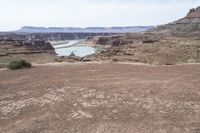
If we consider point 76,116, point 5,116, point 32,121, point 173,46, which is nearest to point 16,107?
point 5,116

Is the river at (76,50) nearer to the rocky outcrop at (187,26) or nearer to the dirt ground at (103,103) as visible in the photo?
the rocky outcrop at (187,26)

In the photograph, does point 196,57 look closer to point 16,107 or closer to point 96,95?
point 96,95

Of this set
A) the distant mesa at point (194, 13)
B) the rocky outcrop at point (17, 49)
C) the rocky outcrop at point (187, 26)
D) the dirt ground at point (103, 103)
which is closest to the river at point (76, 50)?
the rocky outcrop at point (17, 49)

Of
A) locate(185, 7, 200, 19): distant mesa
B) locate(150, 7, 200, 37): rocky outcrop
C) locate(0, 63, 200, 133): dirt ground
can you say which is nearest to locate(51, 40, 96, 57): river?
locate(150, 7, 200, 37): rocky outcrop

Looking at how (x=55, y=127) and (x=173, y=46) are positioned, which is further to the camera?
(x=173, y=46)

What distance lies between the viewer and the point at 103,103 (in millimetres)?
13711

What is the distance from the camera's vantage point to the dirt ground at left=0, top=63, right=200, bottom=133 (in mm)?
11117

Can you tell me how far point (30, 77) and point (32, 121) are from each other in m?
9.67

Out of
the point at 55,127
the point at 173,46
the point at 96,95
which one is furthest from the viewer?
the point at 173,46

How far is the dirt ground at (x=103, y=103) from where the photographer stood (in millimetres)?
11117

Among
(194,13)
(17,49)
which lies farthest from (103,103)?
(194,13)

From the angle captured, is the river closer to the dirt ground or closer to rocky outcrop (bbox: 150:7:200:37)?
rocky outcrop (bbox: 150:7:200:37)

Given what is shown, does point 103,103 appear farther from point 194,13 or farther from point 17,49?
point 194,13

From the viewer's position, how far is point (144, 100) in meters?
13.9
